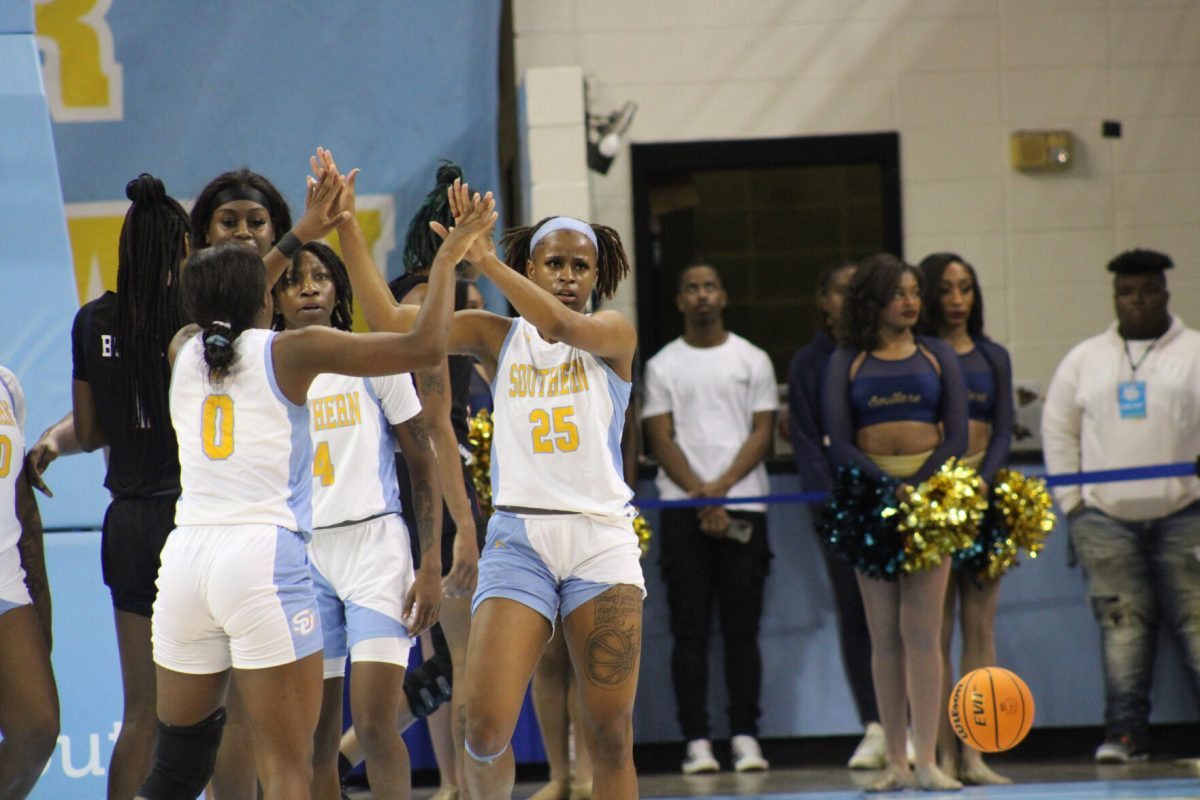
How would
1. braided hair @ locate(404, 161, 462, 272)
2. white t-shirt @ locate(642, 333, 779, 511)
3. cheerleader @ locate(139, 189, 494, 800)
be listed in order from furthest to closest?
white t-shirt @ locate(642, 333, 779, 511) < braided hair @ locate(404, 161, 462, 272) < cheerleader @ locate(139, 189, 494, 800)

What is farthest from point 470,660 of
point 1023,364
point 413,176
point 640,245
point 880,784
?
point 1023,364

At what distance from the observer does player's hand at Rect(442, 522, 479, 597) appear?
489 cm

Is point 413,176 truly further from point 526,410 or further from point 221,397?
point 221,397

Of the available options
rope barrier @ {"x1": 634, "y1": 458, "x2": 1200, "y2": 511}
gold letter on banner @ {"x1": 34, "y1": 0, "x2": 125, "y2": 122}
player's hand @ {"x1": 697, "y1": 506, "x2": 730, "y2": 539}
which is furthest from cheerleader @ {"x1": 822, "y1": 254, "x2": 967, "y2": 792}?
gold letter on banner @ {"x1": 34, "y1": 0, "x2": 125, "y2": 122}

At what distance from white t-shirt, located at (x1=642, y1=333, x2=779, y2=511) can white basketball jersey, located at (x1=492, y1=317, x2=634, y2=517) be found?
9.63 feet

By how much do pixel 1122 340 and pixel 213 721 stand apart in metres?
4.97

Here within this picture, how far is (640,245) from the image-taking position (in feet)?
28.5

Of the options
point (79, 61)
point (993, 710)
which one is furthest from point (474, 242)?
point (79, 61)

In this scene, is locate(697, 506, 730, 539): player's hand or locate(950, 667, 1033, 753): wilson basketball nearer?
locate(950, 667, 1033, 753): wilson basketball

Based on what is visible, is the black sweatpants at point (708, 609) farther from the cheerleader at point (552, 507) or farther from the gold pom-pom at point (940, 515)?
the cheerleader at point (552, 507)

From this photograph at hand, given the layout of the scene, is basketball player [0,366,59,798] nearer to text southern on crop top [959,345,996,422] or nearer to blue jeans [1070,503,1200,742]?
text southern on crop top [959,345,996,422]

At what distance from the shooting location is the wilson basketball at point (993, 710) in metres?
5.96

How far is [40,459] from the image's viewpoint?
4.80m

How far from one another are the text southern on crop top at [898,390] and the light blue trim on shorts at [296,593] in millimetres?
3245
